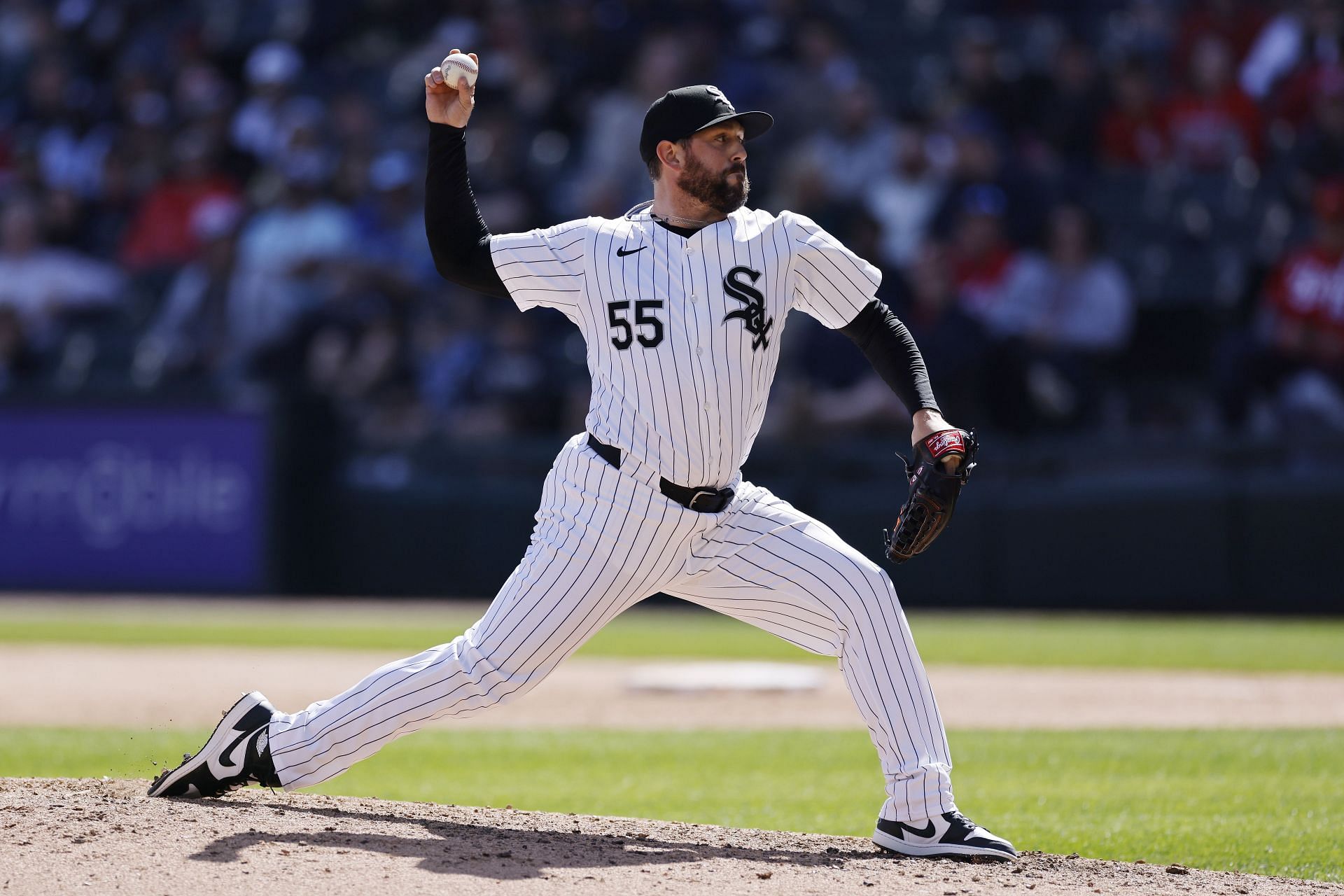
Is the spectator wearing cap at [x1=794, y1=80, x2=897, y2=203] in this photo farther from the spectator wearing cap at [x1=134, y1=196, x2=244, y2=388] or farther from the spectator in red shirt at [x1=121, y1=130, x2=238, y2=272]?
the spectator in red shirt at [x1=121, y1=130, x2=238, y2=272]

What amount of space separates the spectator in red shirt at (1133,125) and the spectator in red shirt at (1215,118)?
0.17 m

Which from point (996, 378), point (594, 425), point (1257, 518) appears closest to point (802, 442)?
point (996, 378)

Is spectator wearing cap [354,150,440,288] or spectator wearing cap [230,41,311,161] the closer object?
spectator wearing cap [354,150,440,288]

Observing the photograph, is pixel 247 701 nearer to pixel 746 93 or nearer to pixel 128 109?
pixel 746 93

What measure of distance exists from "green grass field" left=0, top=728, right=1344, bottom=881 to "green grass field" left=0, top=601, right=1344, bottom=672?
2.54m

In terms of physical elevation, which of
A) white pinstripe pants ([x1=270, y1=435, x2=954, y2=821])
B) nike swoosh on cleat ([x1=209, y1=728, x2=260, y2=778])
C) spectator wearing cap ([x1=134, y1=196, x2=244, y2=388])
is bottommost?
nike swoosh on cleat ([x1=209, y1=728, x2=260, y2=778])

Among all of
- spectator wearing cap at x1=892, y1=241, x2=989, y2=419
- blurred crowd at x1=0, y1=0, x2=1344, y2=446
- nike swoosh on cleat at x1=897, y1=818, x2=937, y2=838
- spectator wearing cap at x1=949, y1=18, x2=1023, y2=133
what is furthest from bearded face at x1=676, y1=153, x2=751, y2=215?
spectator wearing cap at x1=949, y1=18, x2=1023, y2=133

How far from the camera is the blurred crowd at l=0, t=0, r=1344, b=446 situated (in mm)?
10742

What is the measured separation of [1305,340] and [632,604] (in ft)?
24.5

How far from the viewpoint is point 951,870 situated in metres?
3.56

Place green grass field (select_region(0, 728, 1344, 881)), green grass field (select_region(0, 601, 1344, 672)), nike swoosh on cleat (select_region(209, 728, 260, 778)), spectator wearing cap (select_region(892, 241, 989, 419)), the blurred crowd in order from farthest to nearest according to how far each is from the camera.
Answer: the blurred crowd → spectator wearing cap (select_region(892, 241, 989, 419)) → green grass field (select_region(0, 601, 1344, 672)) → green grass field (select_region(0, 728, 1344, 881)) → nike swoosh on cleat (select_region(209, 728, 260, 778))

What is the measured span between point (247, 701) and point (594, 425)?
106 centimetres

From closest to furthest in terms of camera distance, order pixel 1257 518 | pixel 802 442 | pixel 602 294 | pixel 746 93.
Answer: pixel 602 294
pixel 1257 518
pixel 802 442
pixel 746 93

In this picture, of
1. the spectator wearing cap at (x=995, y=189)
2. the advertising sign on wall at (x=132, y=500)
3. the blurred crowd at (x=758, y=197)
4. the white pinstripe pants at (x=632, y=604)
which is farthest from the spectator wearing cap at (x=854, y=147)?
the white pinstripe pants at (x=632, y=604)
